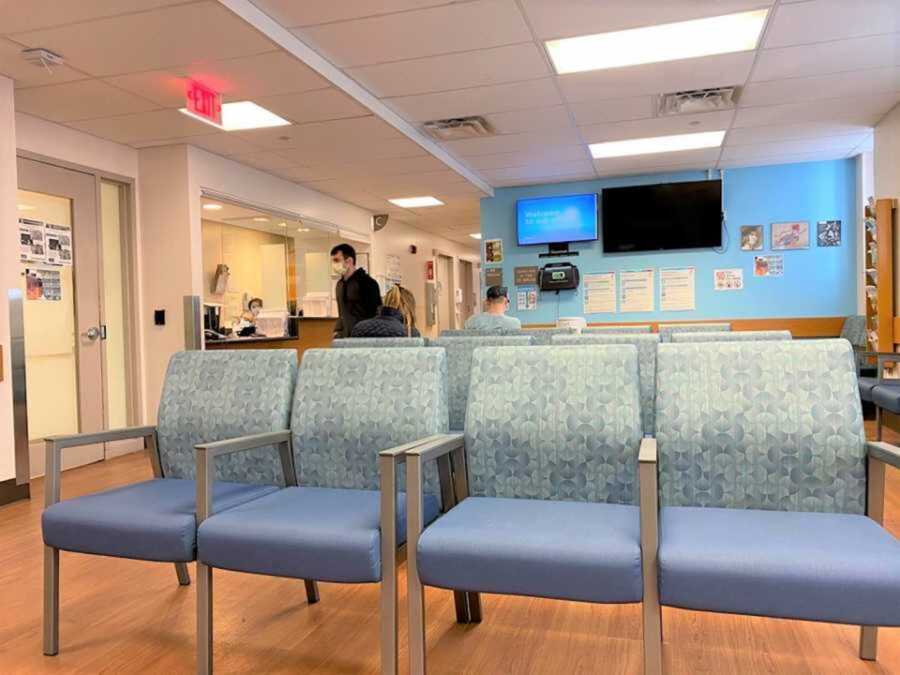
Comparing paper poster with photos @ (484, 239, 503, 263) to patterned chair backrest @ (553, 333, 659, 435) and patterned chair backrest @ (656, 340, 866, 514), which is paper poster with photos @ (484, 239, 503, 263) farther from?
patterned chair backrest @ (656, 340, 866, 514)

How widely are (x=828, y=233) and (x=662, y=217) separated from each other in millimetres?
1638

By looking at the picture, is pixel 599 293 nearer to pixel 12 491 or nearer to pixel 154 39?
pixel 154 39

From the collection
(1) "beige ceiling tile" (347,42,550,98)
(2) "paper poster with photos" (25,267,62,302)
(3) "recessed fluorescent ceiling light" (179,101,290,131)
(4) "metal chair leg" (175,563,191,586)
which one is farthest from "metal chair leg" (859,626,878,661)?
(2) "paper poster with photos" (25,267,62,302)

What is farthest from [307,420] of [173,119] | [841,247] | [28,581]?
[841,247]

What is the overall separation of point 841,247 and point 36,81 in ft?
23.1

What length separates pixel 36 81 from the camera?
3.87 m

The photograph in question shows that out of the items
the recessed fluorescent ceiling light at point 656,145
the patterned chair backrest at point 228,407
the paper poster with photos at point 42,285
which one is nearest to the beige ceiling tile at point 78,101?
the paper poster with photos at point 42,285

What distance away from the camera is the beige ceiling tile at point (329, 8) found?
315cm

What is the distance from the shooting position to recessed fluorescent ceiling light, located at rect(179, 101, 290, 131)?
14.8ft

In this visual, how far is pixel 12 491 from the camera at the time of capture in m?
3.79

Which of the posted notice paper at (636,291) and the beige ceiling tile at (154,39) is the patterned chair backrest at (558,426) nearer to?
the beige ceiling tile at (154,39)

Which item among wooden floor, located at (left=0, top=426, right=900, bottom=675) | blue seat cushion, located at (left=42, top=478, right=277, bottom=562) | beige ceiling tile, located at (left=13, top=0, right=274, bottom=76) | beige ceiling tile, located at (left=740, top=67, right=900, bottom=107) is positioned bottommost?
wooden floor, located at (left=0, top=426, right=900, bottom=675)

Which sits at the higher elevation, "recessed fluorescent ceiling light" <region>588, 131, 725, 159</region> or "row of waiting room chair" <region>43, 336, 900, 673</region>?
"recessed fluorescent ceiling light" <region>588, 131, 725, 159</region>

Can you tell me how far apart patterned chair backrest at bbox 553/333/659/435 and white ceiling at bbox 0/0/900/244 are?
165 centimetres
